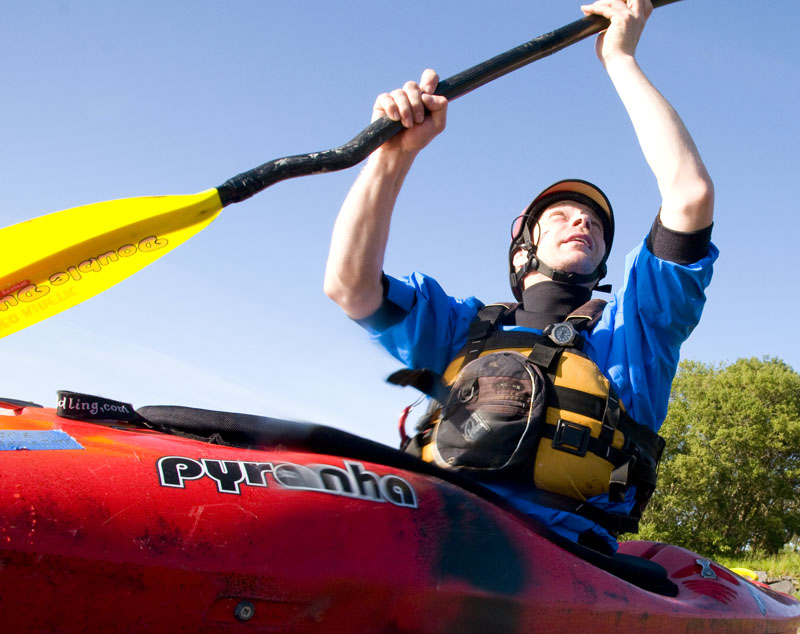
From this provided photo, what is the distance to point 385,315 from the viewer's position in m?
2.60

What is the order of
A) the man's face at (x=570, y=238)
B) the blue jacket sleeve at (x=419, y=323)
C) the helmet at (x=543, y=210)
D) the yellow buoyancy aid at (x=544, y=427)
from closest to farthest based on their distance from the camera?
1. the yellow buoyancy aid at (x=544, y=427)
2. the blue jacket sleeve at (x=419, y=323)
3. the man's face at (x=570, y=238)
4. the helmet at (x=543, y=210)

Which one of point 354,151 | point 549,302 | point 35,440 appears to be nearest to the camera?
point 35,440

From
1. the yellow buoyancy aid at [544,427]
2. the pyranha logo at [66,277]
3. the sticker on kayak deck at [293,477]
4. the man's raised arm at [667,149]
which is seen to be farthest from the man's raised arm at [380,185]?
the sticker on kayak deck at [293,477]

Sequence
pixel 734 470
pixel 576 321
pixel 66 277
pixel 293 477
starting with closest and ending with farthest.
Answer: pixel 293 477
pixel 66 277
pixel 576 321
pixel 734 470

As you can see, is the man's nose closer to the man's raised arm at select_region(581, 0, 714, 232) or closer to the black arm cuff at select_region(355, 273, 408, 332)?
the man's raised arm at select_region(581, 0, 714, 232)

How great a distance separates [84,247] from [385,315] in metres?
1.06

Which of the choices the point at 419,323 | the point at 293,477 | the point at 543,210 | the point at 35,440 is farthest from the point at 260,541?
the point at 543,210

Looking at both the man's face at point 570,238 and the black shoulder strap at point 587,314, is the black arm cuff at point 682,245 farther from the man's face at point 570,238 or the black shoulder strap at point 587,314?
the man's face at point 570,238

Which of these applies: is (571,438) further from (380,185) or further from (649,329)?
(380,185)

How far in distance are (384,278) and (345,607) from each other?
56.3 inches

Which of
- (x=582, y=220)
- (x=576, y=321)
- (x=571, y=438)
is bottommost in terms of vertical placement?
(x=571, y=438)

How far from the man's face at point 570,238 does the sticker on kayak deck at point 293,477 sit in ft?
5.09

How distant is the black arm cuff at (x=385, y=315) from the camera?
257 cm

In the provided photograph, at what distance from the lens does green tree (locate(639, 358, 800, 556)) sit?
1057 inches
